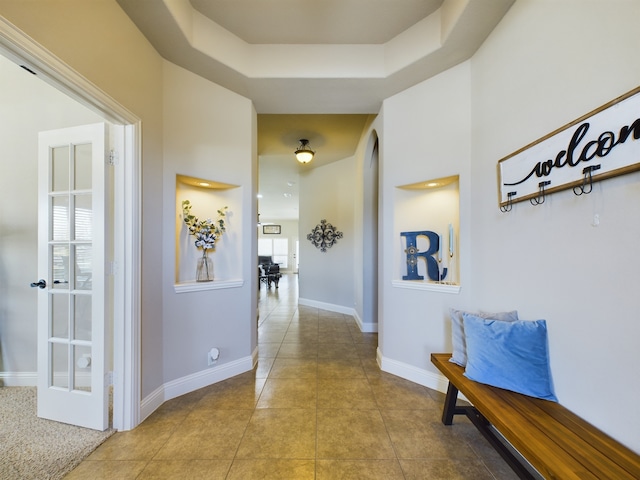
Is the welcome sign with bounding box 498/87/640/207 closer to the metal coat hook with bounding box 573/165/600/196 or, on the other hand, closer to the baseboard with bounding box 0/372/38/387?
the metal coat hook with bounding box 573/165/600/196

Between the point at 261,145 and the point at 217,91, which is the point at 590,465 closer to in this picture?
the point at 217,91

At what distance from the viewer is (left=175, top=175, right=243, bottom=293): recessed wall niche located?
2371 millimetres

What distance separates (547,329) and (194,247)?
2802 millimetres

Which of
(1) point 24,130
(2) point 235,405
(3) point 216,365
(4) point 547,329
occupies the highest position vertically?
(1) point 24,130

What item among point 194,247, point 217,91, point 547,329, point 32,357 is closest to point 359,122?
point 217,91

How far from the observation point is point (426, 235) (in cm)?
255

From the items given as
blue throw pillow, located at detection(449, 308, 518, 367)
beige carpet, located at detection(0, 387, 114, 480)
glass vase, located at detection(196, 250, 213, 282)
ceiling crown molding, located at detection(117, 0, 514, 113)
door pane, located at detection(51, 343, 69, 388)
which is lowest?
beige carpet, located at detection(0, 387, 114, 480)

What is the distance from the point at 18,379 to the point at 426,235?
411cm

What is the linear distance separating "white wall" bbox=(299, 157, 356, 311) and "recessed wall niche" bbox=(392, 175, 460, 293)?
7.37 ft

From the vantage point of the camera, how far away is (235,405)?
2053mm

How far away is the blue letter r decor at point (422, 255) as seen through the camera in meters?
2.52

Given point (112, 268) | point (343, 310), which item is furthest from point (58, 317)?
point (343, 310)

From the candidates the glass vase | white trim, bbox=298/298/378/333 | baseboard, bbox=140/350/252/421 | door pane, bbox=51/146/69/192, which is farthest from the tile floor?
door pane, bbox=51/146/69/192

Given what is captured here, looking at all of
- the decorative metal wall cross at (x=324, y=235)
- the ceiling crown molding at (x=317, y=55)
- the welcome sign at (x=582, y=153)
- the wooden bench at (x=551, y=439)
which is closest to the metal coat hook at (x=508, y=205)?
the welcome sign at (x=582, y=153)
